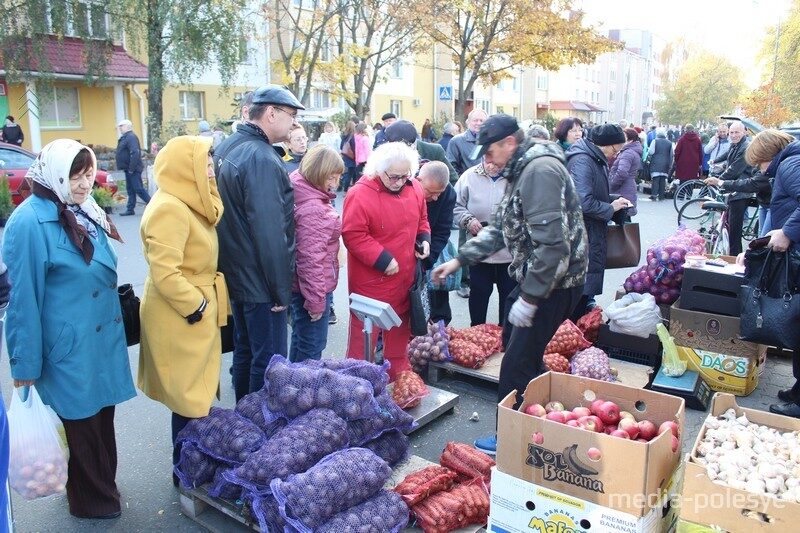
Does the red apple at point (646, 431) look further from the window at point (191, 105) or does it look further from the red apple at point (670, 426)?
the window at point (191, 105)

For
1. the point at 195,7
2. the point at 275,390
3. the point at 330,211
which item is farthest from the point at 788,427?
the point at 195,7

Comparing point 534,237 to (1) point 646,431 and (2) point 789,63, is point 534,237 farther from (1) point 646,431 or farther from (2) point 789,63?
(2) point 789,63

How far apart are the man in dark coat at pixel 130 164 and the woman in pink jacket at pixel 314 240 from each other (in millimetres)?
10338

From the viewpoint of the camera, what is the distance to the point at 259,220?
11.5ft

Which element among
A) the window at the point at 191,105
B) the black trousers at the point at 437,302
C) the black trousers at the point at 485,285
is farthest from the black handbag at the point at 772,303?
the window at the point at 191,105

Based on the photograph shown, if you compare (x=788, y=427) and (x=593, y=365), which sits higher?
(x=788, y=427)

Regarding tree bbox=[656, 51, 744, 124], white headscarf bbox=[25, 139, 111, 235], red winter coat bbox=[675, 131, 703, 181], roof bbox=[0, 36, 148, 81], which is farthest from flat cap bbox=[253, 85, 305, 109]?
tree bbox=[656, 51, 744, 124]

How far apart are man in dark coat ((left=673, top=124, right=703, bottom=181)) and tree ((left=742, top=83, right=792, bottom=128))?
10.6 metres

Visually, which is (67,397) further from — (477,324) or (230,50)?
(230,50)

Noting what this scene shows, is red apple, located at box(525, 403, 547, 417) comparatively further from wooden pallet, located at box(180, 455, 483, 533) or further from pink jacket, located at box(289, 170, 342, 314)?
pink jacket, located at box(289, 170, 342, 314)

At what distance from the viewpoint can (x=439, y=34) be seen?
2331cm

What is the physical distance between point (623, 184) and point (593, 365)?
349cm

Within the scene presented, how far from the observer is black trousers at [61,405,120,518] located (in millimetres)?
3174

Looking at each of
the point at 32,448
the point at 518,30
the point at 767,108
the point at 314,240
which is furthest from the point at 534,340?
the point at 767,108
